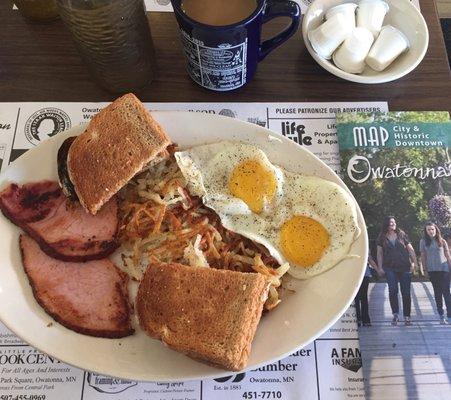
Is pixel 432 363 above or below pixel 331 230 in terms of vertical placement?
→ below

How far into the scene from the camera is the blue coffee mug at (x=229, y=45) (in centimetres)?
103

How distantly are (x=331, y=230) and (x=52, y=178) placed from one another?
2.07 feet

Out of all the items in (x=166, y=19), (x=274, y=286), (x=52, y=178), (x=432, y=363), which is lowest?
(x=432, y=363)

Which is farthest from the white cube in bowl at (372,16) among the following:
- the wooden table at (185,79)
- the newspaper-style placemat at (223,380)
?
the newspaper-style placemat at (223,380)

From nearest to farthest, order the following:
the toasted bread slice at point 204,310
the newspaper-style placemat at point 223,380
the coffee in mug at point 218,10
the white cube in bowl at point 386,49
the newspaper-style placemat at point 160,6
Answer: the toasted bread slice at point 204,310
the newspaper-style placemat at point 223,380
the coffee in mug at point 218,10
the white cube in bowl at point 386,49
the newspaper-style placemat at point 160,6

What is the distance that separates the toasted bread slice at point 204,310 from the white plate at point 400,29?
1.98ft

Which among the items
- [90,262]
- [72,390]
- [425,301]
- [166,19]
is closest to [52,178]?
[90,262]

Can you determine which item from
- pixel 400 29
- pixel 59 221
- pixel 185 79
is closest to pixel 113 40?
pixel 185 79

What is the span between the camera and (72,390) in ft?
3.15

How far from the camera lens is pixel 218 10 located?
109 centimetres

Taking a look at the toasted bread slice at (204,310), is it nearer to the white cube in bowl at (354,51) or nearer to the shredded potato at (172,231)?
the shredded potato at (172,231)

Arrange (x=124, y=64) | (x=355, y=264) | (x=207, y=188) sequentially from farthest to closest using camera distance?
(x=124, y=64) → (x=207, y=188) → (x=355, y=264)

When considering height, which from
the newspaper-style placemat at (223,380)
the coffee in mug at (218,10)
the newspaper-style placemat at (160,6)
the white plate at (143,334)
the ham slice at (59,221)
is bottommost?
the newspaper-style placemat at (223,380)

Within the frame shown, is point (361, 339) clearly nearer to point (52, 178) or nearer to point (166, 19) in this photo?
point (52, 178)
